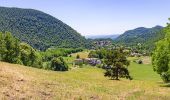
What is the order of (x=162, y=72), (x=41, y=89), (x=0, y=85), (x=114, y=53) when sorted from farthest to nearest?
(x=162, y=72) → (x=114, y=53) → (x=41, y=89) → (x=0, y=85)

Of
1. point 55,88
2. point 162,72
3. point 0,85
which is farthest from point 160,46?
point 0,85

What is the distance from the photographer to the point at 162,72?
7606 centimetres

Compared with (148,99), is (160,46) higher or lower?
higher

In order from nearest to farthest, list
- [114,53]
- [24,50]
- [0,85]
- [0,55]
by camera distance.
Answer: [0,85] → [114,53] → [0,55] → [24,50]

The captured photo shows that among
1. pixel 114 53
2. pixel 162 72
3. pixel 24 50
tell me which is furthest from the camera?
pixel 24 50

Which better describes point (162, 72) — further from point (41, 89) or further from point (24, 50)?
point (24, 50)

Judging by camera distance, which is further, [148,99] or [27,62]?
[27,62]

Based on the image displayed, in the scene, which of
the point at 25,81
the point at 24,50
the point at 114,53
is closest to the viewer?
the point at 25,81

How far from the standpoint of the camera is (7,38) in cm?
10862

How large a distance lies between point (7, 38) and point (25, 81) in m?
77.1

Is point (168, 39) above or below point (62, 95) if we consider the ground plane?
above

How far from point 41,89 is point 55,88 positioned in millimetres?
2154

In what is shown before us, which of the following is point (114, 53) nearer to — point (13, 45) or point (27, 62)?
point (13, 45)

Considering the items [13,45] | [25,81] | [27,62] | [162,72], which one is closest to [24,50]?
[27,62]
